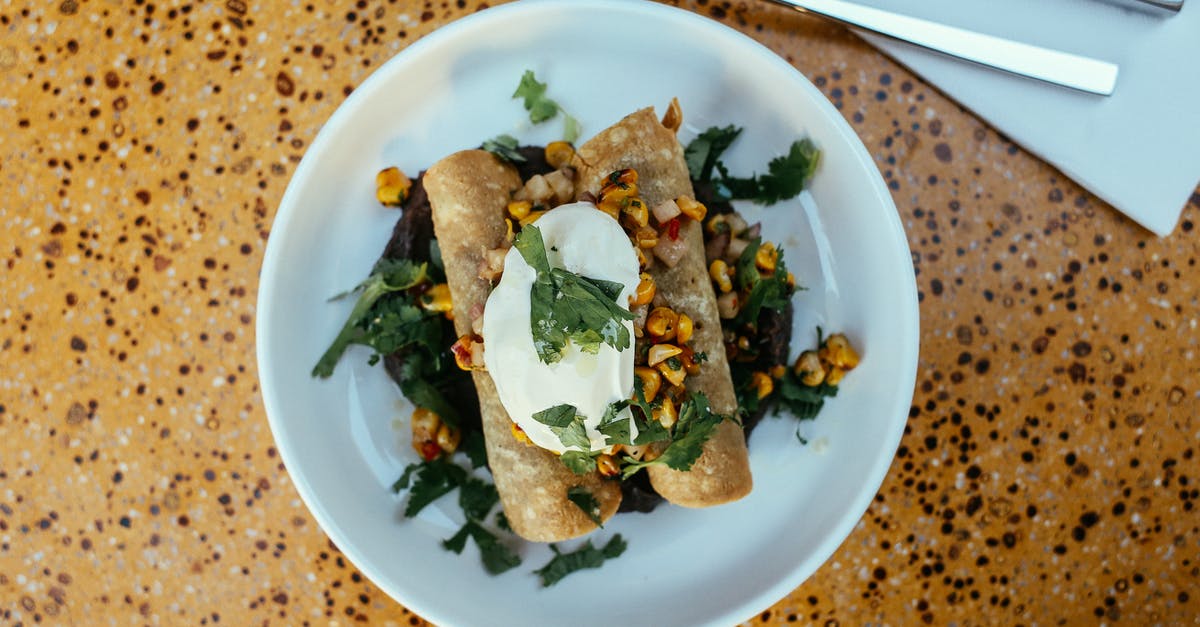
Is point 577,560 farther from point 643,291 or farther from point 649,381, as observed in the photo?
point 643,291

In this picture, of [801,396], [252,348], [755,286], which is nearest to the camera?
[755,286]

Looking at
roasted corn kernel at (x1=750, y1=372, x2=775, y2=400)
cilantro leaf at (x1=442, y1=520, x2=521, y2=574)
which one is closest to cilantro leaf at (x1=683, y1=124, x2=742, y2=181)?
roasted corn kernel at (x1=750, y1=372, x2=775, y2=400)

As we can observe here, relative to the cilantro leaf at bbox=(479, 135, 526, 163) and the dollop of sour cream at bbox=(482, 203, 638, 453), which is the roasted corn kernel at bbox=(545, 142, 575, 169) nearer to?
the cilantro leaf at bbox=(479, 135, 526, 163)

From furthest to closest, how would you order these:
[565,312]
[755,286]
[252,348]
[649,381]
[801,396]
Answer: [252,348] → [801,396] → [755,286] → [649,381] → [565,312]

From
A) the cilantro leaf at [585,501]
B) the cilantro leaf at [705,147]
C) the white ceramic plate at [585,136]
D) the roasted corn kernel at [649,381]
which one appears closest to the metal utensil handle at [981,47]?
the white ceramic plate at [585,136]

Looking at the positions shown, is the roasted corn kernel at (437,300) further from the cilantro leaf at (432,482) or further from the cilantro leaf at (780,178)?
the cilantro leaf at (780,178)

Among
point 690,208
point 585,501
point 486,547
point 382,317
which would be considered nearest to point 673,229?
point 690,208
